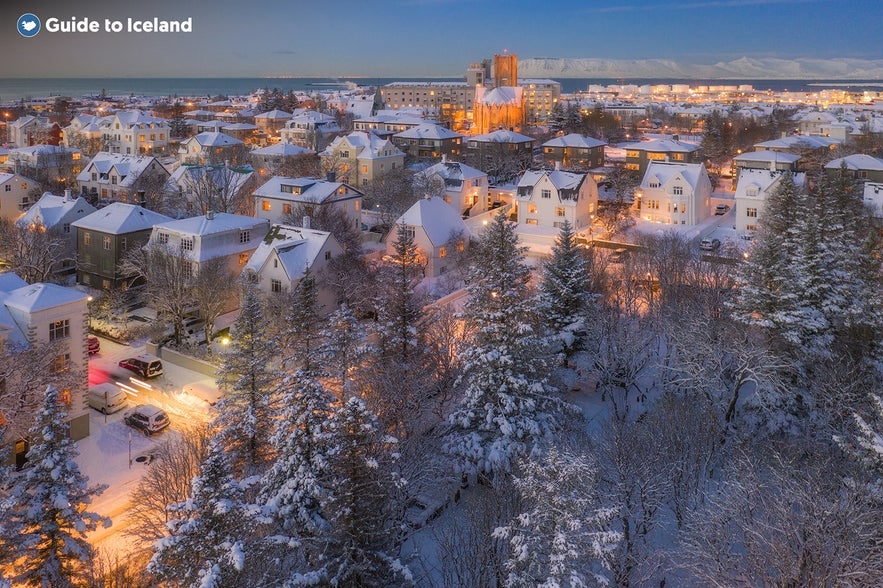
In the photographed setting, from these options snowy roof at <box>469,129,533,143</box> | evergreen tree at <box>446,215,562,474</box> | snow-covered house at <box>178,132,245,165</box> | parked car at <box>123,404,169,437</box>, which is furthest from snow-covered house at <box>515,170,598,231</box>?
snow-covered house at <box>178,132,245,165</box>

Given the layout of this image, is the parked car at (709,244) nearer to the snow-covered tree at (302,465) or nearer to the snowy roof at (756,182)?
the snowy roof at (756,182)

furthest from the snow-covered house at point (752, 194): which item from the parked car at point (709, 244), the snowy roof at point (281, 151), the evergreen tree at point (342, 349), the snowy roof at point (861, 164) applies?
the snowy roof at point (281, 151)

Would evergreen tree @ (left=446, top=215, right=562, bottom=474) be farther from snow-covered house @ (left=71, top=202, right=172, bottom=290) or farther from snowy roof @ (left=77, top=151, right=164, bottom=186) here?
snowy roof @ (left=77, top=151, right=164, bottom=186)

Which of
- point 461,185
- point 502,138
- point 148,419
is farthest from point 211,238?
point 502,138

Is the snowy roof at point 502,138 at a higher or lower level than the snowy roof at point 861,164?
higher

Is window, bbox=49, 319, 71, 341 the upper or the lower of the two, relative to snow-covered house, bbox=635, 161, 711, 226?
lower
